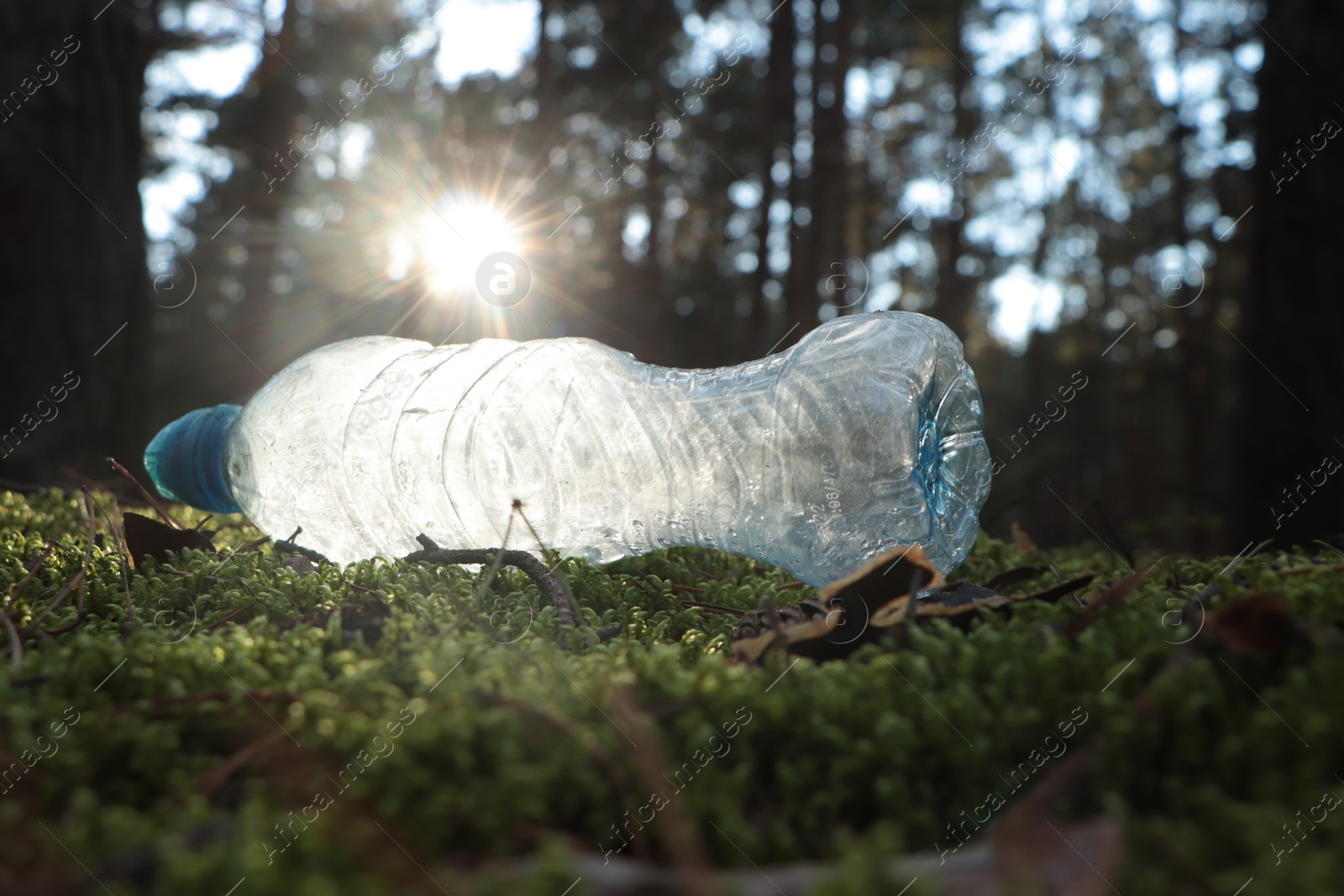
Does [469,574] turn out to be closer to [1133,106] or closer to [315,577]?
[315,577]

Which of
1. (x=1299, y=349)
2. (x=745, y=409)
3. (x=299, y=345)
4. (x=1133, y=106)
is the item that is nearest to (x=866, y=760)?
(x=745, y=409)

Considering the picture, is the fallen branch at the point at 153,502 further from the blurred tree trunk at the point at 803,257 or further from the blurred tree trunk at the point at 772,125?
the blurred tree trunk at the point at 772,125

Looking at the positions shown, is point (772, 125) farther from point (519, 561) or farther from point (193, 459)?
point (519, 561)

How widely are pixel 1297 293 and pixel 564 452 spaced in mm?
3843

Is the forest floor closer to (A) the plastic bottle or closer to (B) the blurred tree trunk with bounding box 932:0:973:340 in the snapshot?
(A) the plastic bottle

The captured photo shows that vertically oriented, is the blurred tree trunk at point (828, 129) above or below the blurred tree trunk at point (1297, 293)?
above

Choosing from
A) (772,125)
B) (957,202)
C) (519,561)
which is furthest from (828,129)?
(519,561)

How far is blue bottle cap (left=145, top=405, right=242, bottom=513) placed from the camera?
2.72 m

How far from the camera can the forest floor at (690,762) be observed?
0.78 m

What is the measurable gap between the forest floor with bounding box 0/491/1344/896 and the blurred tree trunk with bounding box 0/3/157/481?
309 centimetres

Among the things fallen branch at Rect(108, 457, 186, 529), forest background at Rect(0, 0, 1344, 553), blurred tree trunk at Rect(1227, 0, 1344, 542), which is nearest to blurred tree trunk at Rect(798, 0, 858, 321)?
forest background at Rect(0, 0, 1344, 553)

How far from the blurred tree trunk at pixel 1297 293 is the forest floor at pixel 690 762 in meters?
3.33

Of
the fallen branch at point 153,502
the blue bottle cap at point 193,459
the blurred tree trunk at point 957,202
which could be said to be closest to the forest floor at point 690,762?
the fallen branch at point 153,502

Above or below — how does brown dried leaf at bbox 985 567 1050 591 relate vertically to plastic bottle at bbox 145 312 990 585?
below
